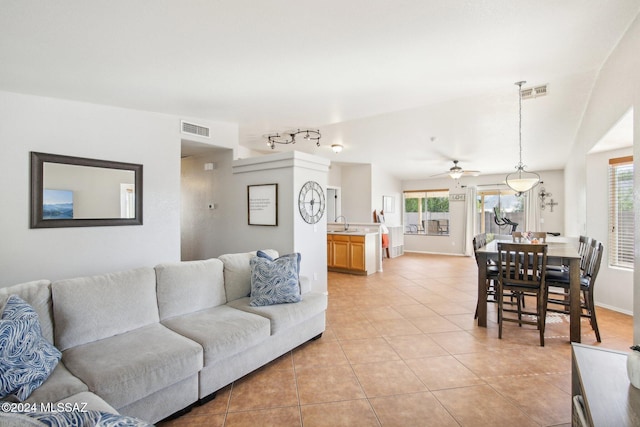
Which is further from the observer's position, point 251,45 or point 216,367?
point 251,45

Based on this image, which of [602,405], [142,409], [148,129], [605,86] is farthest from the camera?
[148,129]

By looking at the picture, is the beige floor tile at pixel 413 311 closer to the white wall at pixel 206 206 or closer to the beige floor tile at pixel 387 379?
the beige floor tile at pixel 387 379

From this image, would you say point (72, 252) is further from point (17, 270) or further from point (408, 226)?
point (408, 226)

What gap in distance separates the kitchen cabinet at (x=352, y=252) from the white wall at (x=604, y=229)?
3493 mm

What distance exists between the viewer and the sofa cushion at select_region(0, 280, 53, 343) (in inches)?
71.8

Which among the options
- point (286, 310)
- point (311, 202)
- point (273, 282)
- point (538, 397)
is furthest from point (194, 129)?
point (538, 397)

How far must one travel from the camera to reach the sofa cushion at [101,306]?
6.23ft

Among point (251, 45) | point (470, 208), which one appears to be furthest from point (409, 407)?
point (470, 208)

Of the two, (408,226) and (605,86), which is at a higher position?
(605,86)

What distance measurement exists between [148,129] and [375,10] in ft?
10.1

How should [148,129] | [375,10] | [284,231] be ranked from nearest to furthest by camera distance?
[375,10] < [148,129] < [284,231]

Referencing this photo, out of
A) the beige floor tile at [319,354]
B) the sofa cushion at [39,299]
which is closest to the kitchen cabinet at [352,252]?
the beige floor tile at [319,354]

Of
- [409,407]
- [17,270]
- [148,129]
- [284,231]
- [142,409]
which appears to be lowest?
[409,407]

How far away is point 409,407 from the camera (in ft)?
6.59
